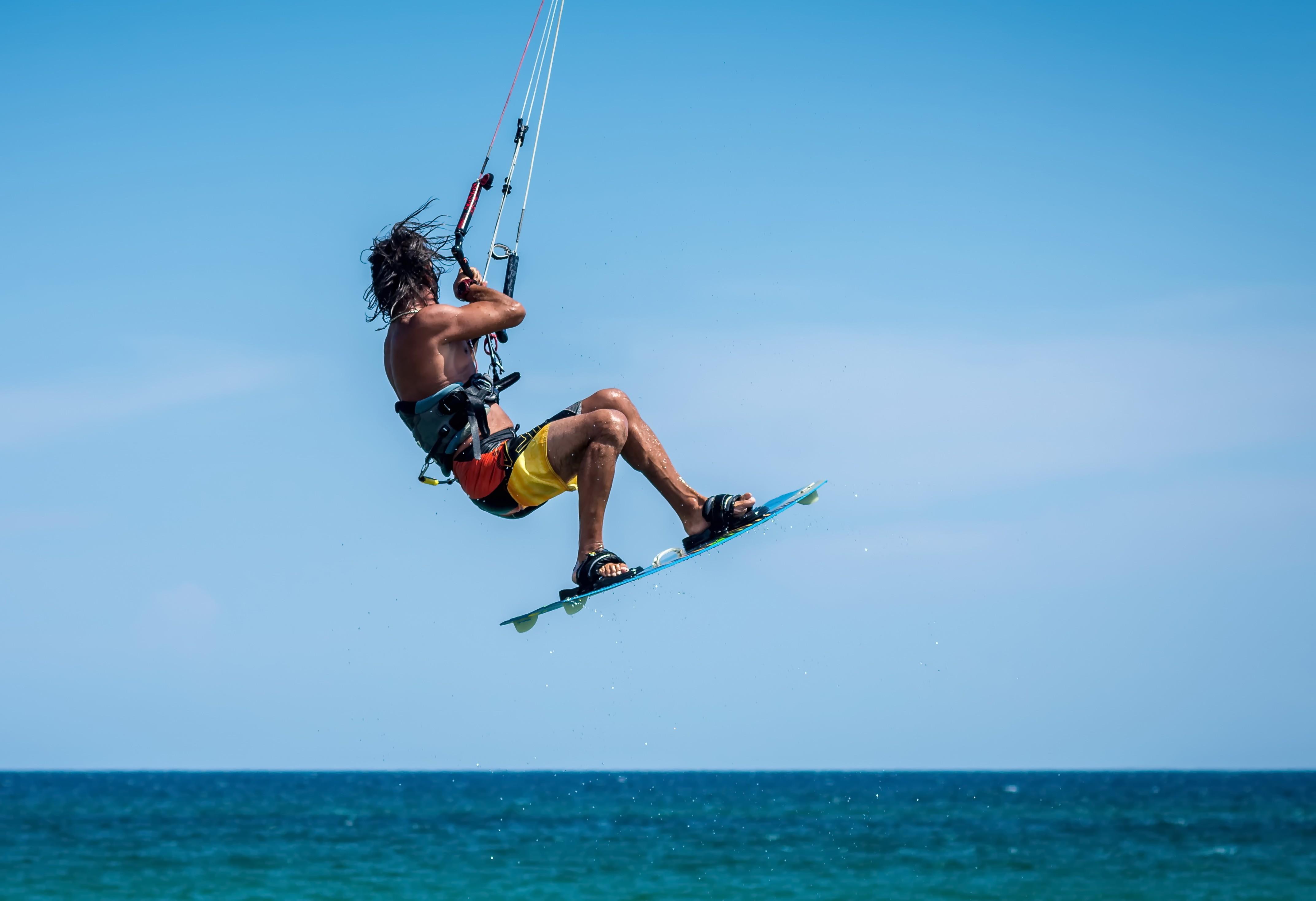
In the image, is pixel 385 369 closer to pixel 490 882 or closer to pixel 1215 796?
pixel 490 882

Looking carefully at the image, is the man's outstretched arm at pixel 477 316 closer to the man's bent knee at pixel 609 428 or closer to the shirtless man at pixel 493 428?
the shirtless man at pixel 493 428

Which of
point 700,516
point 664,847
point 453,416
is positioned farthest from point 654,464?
point 664,847

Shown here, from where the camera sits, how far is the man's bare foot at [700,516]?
359 inches

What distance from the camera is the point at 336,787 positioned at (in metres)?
104

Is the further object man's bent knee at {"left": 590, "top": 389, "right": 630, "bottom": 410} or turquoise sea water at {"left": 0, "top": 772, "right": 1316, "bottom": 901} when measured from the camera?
turquoise sea water at {"left": 0, "top": 772, "right": 1316, "bottom": 901}

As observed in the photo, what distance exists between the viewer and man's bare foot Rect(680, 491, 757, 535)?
29.9ft

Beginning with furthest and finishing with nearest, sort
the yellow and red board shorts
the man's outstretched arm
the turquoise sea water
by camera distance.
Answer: the turquoise sea water, the yellow and red board shorts, the man's outstretched arm

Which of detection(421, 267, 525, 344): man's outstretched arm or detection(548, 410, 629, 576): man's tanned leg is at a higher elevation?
detection(421, 267, 525, 344): man's outstretched arm

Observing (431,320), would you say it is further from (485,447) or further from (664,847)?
(664,847)

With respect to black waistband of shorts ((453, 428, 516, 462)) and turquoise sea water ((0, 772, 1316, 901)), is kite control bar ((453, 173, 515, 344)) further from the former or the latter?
turquoise sea water ((0, 772, 1316, 901))

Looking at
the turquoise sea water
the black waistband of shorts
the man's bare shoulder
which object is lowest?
the turquoise sea water

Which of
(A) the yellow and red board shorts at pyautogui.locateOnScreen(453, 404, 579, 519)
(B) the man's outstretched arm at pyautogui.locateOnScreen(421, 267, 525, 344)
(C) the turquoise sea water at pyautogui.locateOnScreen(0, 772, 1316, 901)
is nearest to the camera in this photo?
(B) the man's outstretched arm at pyautogui.locateOnScreen(421, 267, 525, 344)

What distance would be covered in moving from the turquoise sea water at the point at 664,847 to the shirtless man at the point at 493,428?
65.7ft

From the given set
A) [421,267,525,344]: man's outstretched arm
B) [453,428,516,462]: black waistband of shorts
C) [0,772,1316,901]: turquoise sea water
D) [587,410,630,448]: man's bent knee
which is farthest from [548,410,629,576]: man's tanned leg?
[0,772,1316,901]: turquoise sea water
